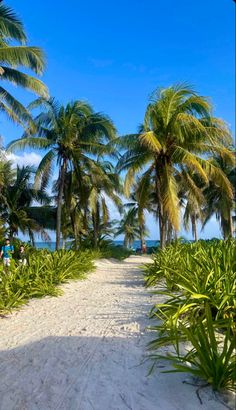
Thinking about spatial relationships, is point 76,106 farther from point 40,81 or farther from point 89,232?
point 89,232

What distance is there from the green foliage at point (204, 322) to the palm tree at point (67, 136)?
13.7m

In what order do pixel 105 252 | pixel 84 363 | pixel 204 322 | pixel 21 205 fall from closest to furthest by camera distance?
pixel 84 363 → pixel 204 322 → pixel 105 252 → pixel 21 205

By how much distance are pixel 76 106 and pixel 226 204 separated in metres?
13.7

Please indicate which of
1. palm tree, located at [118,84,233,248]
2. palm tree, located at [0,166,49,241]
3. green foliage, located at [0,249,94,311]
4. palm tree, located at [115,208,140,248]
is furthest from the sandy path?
palm tree, located at [115,208,140,248]

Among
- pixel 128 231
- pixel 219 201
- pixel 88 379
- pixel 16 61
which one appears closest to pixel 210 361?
pixel 88 379

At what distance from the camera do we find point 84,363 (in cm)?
486

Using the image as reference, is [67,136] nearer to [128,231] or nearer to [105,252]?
[105,252]

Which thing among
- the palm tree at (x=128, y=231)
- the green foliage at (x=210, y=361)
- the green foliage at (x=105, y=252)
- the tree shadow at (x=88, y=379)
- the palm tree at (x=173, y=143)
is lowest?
the tree shadow at (x=88, y=379)

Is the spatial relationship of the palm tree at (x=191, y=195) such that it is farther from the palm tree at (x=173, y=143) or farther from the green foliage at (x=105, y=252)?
the green foliage at (x=105, y=252)

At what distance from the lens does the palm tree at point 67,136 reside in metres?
20.1

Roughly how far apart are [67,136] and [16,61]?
20.9 feet

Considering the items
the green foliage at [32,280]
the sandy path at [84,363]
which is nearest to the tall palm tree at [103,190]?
the green foliage at [32,280]

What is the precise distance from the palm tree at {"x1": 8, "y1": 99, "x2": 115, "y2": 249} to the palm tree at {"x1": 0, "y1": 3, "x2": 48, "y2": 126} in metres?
3.95

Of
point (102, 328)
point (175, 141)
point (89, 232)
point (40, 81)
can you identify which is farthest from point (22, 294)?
point (89, 232)
